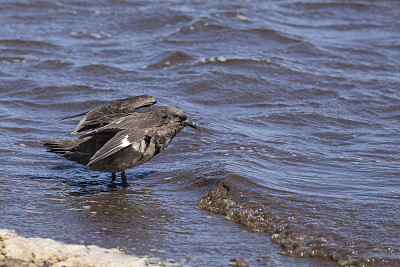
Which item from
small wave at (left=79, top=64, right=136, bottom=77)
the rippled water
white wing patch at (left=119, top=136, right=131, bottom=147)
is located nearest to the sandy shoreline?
the rippled water

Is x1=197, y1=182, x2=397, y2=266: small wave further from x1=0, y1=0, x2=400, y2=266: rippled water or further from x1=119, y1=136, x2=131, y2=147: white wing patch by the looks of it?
x1=119, y1=136, x2=131, y2=147: white wing patch

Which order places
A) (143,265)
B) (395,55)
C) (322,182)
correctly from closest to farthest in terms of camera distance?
(143,265) → (322,182) → (395,55)

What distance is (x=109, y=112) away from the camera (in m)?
7.04

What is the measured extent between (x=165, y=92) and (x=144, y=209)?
443 centimetres

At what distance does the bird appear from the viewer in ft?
21.7

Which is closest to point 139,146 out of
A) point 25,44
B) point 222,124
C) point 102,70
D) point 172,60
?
point 222,124

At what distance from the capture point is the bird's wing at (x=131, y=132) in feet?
21.4

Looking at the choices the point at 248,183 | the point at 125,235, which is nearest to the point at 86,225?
the point at 125,235

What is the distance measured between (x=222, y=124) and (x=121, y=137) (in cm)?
275

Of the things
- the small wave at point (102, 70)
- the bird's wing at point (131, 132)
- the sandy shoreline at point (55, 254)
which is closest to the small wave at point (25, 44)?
the small wave at point (102, 70)

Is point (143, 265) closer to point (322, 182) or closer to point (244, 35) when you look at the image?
point (322, 182)

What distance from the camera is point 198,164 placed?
24.7 feet

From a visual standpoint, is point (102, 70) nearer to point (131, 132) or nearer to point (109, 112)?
point (109, 112)

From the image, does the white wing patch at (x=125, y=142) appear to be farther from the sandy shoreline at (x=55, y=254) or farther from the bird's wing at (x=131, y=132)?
the sandy shoreline at (x=55, y=254)
